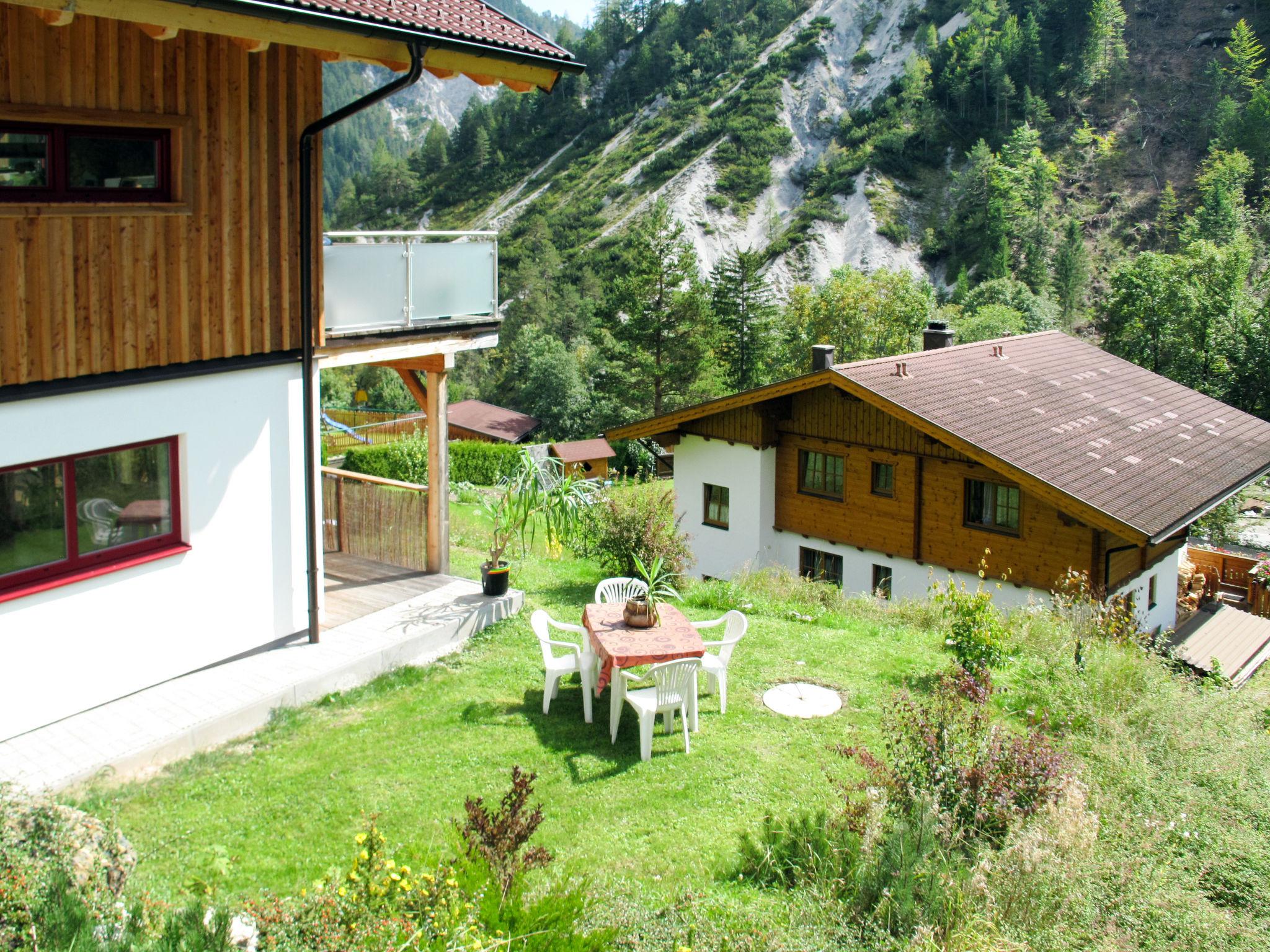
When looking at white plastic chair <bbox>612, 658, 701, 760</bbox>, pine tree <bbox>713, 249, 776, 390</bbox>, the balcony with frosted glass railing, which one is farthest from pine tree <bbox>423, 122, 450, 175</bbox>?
white plastic chair <bbox>612, 658, 701, 760</bbox>

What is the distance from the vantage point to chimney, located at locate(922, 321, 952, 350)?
915 inches

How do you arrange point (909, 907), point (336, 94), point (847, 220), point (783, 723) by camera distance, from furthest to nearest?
point (336, 94)
point (847, 220)
point (783, 723)
point (909, 907)

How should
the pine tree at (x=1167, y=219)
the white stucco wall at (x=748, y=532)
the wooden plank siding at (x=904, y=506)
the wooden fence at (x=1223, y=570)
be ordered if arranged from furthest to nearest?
the pine tree at (x=1167, y=219) < the wooden fence at (x=1223, y=570) < the white stucco wall at (x=748, y=532) < the wooden plank siding at (x=904, y=506)

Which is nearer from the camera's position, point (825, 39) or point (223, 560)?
point (223, 560)

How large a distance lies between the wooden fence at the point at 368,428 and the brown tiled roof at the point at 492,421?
2127mm

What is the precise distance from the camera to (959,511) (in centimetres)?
1834

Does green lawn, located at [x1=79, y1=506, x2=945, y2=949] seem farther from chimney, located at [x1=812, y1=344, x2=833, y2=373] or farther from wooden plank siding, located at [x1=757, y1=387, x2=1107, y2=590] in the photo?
chimney, located at [x1=812, y1=344, x2=833, y2=373]

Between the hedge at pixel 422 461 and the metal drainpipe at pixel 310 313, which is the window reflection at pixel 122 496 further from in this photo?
the hedge at pixel 422 461

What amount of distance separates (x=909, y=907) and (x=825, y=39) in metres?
115

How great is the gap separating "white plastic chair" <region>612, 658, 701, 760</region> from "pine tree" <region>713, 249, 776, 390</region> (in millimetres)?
45937

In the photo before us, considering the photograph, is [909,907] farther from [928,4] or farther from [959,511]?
[928,4]

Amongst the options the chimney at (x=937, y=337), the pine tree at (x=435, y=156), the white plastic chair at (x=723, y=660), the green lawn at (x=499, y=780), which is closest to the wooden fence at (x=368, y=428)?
the chimney at (x=937, y=337)

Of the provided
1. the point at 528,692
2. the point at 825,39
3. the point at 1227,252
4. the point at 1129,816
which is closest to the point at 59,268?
the point at 528,692

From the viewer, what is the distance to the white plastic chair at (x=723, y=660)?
8.38m
